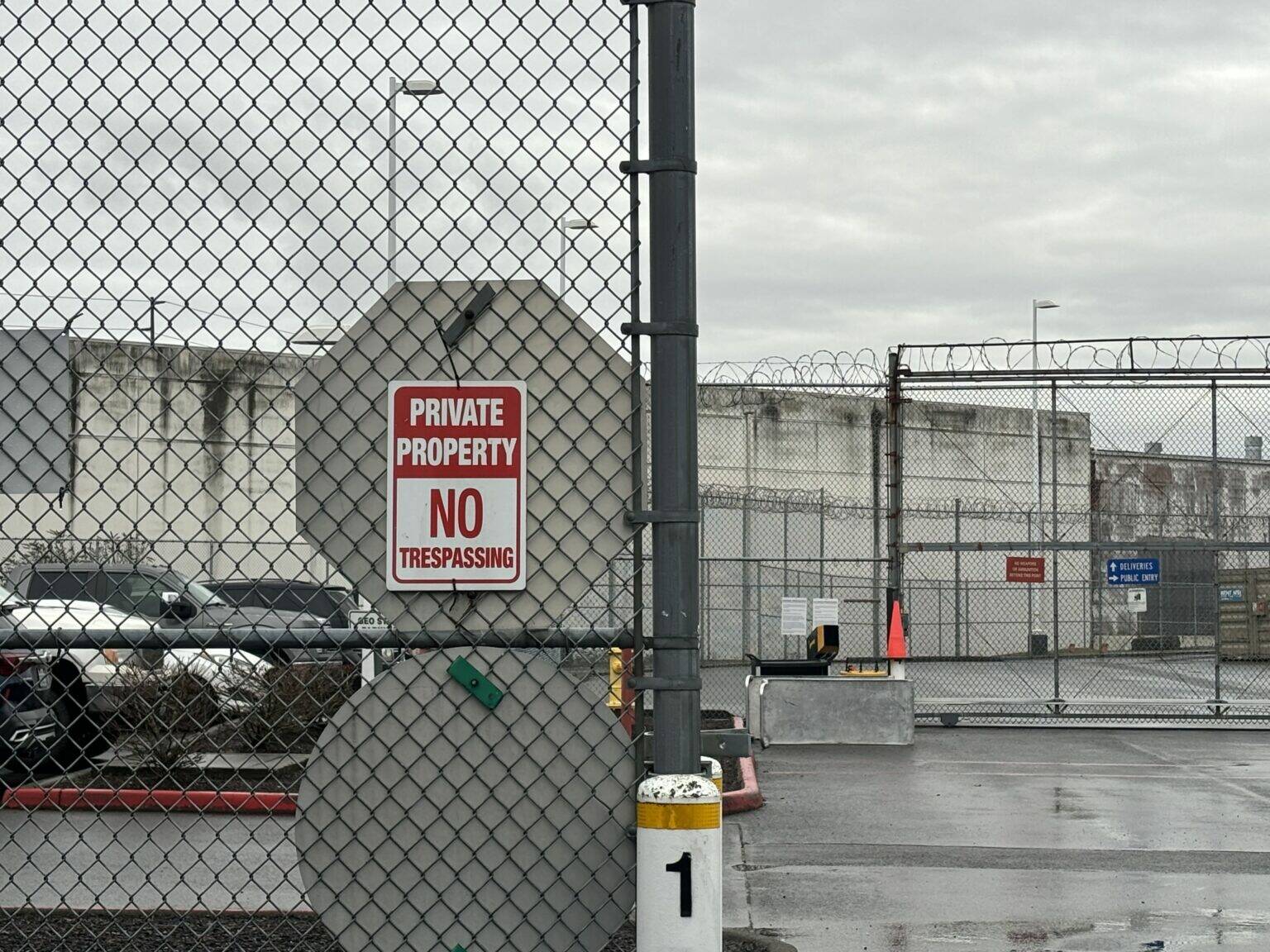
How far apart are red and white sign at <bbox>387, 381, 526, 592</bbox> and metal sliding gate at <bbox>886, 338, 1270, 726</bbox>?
14.9 meters

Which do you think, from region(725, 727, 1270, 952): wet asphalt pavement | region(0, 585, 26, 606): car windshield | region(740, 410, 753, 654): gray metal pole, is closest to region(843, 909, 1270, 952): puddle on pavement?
region(725, 727, 1270, 952): wet asphalt pavement

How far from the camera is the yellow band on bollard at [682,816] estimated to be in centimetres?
367

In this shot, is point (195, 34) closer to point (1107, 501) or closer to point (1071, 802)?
point (1071, 802)

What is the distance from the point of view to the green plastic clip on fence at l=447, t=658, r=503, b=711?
3.93 meters

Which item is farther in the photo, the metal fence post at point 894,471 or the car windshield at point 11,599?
the metal fence post at point 894,471

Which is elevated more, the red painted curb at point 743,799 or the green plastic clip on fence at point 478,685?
the green plastic clip on fence at point 478,685

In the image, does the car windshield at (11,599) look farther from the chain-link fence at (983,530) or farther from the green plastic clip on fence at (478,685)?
the chain-link fence at (983,530)

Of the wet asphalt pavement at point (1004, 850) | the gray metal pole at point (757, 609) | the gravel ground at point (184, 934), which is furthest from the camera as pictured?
the gray metal pole at point (757, 609)

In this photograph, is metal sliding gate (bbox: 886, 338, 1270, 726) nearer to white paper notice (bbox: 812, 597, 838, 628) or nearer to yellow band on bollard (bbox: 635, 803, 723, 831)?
white paper notice (bbox: 812, 597, 838, 628)

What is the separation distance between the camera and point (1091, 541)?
24.2 meters

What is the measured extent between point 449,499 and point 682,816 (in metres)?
0.96

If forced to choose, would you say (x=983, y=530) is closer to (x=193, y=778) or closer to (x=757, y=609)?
(x=757, y=609)

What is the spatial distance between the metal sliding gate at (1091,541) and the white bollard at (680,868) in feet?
49.5

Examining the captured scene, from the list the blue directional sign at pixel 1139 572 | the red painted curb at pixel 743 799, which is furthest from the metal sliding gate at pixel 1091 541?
the red painted curb at pixel 743 799
